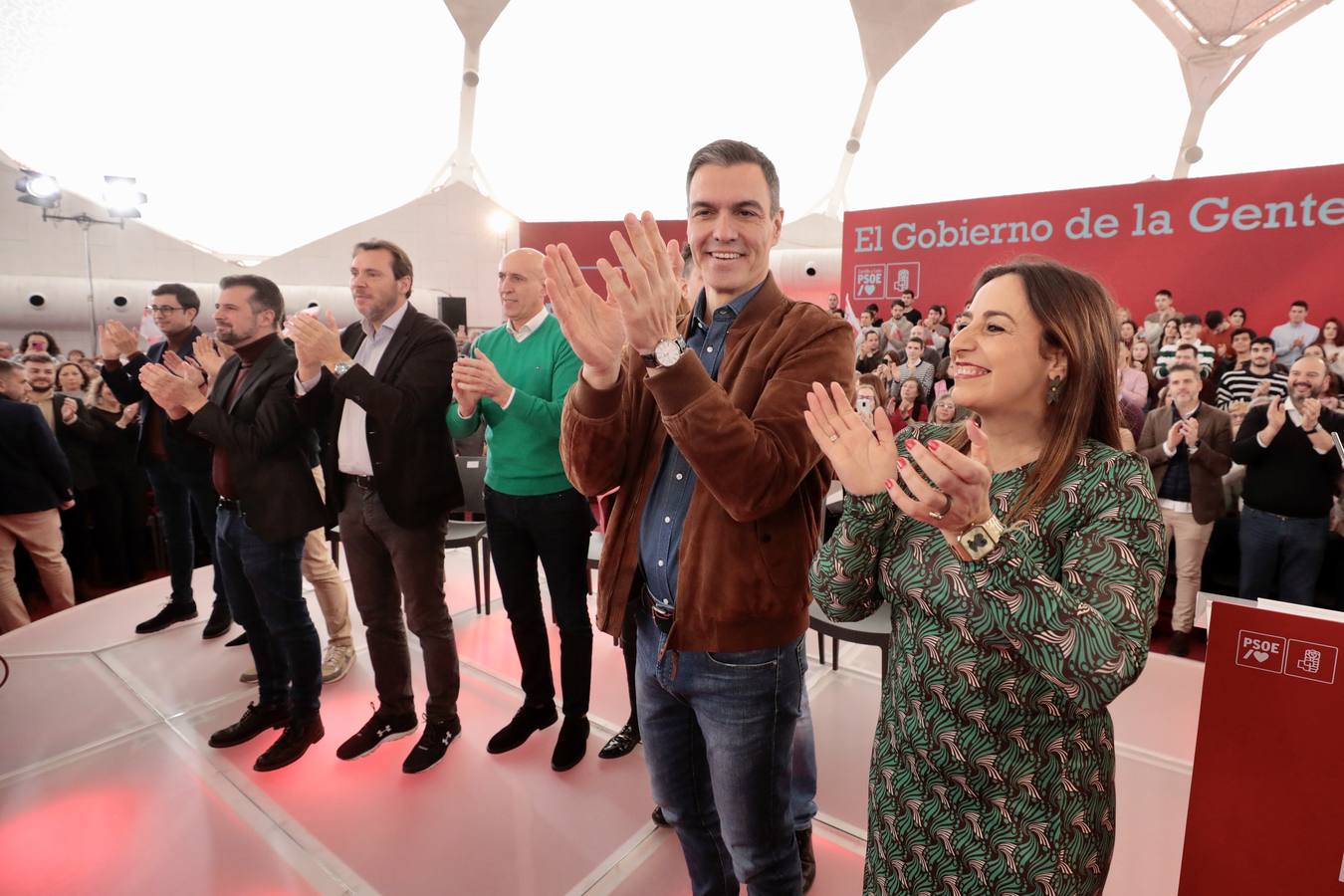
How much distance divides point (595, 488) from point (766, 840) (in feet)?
2.55

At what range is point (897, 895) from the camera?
119cm

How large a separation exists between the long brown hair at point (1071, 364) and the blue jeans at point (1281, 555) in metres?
3.57

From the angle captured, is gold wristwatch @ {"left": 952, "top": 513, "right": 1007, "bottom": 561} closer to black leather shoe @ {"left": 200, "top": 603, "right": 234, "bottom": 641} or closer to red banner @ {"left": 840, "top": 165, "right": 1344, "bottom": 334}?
black leather shoe @ {"left": 200, "top": 603, "right": 234, "bottom": 641}

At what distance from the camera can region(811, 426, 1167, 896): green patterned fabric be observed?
0.91m

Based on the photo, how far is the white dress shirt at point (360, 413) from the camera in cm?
234

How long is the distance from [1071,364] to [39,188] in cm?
1276

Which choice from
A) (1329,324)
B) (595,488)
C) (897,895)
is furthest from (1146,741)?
(1329,324)

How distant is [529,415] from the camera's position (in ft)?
7.23

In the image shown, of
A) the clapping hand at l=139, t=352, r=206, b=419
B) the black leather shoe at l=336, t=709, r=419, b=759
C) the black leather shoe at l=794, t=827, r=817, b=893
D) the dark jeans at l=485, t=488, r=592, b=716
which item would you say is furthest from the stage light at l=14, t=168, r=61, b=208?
the black leather shoe at l=794, t=827, r=817, b=893

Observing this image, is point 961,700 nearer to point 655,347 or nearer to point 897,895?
point 897,895

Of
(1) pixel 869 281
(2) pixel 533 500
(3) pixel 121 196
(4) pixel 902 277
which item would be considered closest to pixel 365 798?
(2) pixel 533 500

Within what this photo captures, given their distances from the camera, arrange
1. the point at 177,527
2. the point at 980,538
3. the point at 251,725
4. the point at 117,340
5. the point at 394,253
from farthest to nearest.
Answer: the point at 177,527, the point at 117,340, the point at 251,725, the point at 394,253, the point at 980,538

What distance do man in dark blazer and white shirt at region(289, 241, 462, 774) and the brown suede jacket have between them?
1058 millimetres

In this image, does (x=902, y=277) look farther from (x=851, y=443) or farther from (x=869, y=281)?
(x=851, y=443)
